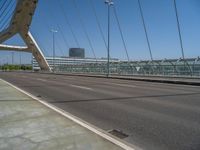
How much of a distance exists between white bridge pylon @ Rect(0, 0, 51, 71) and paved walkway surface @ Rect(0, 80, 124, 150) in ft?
142

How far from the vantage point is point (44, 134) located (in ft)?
17.1

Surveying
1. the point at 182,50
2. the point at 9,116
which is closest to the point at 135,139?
the point at 9,116

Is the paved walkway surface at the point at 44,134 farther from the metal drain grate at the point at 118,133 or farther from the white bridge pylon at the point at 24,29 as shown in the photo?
the white bridge pylon at the point at 24,29

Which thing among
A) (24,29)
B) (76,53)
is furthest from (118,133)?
(76,53)

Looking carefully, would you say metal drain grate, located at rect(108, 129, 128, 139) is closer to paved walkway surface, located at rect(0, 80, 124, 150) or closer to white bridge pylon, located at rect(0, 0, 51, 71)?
paved walkway surface, located at rect(0, 80, 124, 150)

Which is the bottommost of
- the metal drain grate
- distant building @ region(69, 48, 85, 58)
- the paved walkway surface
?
the metal drain grate

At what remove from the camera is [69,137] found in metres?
5.00

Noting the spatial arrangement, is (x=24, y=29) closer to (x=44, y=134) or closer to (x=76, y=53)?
(x=44, y=134)

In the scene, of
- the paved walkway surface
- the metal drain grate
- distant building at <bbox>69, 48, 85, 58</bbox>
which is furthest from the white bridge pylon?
distant building at <bbox>69, 48, 85, 58</bbox>

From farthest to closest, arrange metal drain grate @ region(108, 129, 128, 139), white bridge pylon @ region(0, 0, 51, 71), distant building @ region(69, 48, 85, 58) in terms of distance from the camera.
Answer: distant building @ region(69, 48, 85, 58) → white bridge pylon @ region(0, 0, 51, 71) → metal drain grate @ region(108, 129, 128, 139)

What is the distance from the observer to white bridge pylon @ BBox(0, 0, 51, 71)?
4881cm

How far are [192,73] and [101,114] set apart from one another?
23.1 m

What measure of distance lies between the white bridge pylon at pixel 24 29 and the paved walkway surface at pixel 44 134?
43.4m

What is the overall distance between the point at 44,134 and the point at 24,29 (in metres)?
61.3
